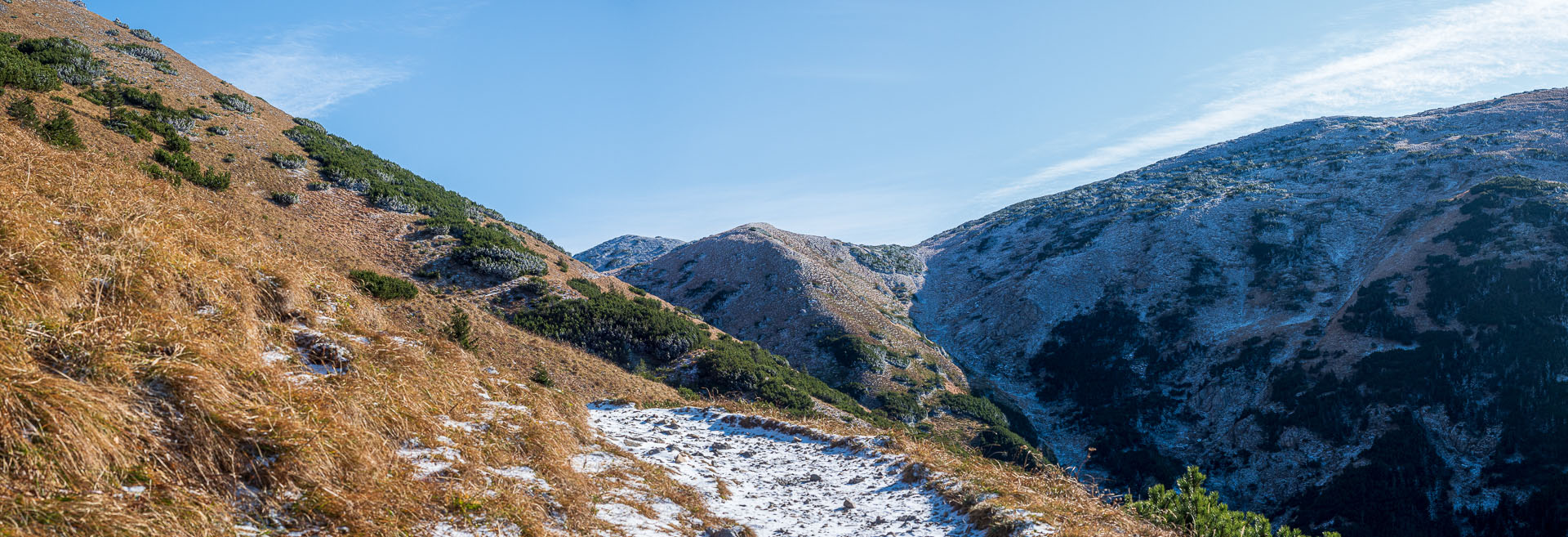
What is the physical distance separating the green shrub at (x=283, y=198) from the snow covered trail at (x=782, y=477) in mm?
19126

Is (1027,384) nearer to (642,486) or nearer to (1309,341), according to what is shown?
(1309,341)

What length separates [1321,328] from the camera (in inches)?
1580

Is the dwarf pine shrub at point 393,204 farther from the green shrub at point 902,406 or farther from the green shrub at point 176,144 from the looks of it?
the green shrub at point 902,406

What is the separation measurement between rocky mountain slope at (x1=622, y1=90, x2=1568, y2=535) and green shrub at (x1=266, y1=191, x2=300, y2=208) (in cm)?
3018

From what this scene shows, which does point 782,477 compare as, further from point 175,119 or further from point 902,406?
point 175,119

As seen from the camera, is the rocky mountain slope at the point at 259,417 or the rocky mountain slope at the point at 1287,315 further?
the rocky mountain slope at the point at 1287,315

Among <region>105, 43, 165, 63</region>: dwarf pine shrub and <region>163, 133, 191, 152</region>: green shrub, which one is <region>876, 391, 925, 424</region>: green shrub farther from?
<region>105, 43, 165, 63</region>: dwarf pine shrub

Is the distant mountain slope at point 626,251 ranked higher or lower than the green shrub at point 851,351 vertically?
higher

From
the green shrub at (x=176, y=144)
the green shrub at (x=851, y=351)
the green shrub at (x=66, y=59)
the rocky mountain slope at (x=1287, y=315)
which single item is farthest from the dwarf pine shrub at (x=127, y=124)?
the green shrub at (x=851, y=351)

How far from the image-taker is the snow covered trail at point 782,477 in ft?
30.4

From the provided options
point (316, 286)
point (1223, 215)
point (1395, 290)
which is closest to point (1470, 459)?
point (1395, 290)

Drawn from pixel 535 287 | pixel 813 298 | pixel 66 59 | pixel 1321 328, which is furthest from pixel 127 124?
pixel 1321 328

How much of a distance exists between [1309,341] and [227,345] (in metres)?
50.7

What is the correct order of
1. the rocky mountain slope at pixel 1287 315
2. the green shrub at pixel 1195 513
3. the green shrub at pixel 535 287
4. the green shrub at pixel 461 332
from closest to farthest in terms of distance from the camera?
1. the green shrub at pixel 1195 513
2. the green shrub at pixel 461 332
3. the green shrub at pixel 535 287
4. the rocky mountain slope at pixel 1287 315
